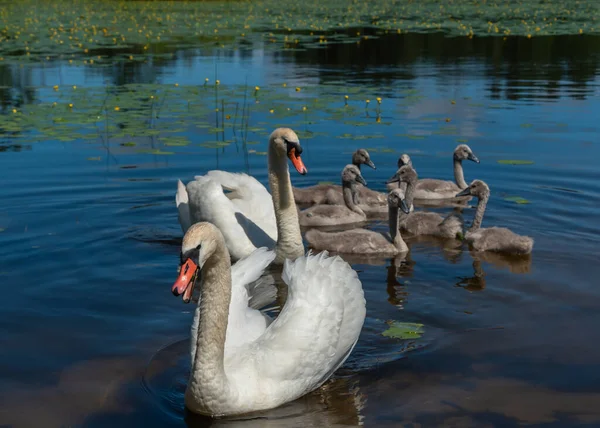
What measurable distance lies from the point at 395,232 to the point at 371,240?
39 cm

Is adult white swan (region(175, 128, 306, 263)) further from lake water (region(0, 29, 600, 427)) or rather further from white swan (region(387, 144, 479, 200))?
white swan (region(387, 144, 479, 200))

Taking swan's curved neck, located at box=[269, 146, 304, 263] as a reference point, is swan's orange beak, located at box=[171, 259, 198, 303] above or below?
above

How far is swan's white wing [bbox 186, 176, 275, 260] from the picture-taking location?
9.59 metres

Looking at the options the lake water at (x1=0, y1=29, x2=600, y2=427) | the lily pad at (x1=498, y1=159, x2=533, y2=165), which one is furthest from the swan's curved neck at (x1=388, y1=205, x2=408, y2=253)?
the lily pad at (x1=498, y1=159, x2=533, y2=165)

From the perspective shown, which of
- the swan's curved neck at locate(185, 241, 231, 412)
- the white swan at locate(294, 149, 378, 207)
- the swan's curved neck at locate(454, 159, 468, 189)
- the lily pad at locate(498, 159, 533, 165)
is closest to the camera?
the swan's curved neck at locate(185, 241, 231, 412)

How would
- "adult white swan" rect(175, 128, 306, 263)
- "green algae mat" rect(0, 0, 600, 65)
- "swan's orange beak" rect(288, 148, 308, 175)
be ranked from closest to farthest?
"swan's orange beak" rect(288, 148, 308, 175) → "adult white swan" rect(175, 128, 306, 263) → "green algae mat" rect(0, 0, 600, 65)

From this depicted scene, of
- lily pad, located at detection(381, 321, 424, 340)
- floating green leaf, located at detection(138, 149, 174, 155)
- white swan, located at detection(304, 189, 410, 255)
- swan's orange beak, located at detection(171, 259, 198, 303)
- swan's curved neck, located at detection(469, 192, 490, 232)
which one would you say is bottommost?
lily pad, located at detection(381, 321, 424, 340)

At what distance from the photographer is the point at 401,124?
16828 mm

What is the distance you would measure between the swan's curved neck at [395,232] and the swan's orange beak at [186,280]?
17.5 feet

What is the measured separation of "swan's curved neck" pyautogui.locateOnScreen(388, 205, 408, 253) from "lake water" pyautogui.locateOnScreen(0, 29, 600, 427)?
22 centimetres

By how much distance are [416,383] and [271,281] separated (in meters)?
3.23

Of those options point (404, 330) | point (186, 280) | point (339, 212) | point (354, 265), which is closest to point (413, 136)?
point (339, 212)

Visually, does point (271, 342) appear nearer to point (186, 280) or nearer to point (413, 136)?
point (186, 280)

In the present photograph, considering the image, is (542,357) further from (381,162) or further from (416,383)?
(381,162)
